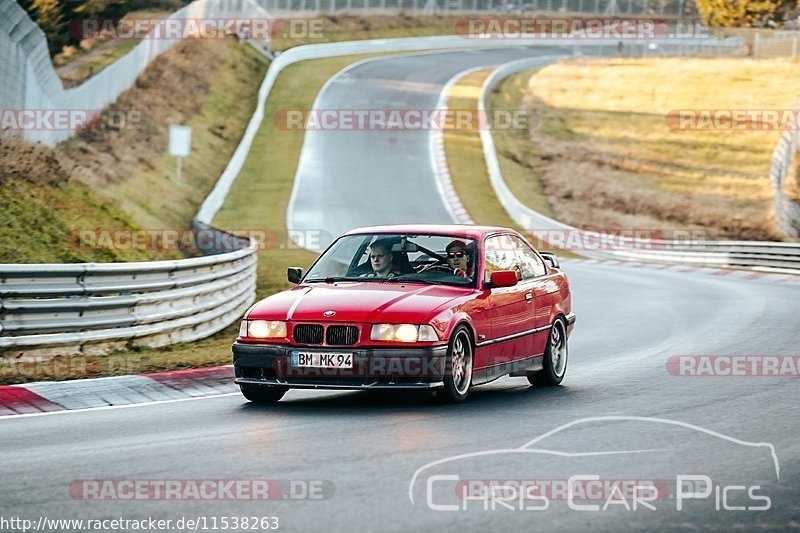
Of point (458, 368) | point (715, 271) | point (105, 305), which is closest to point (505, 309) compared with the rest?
point (458, 368)

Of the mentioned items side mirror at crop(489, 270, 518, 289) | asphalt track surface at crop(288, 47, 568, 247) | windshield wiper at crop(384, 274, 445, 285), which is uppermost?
side mirror at crop(489, 270, 518, 289)

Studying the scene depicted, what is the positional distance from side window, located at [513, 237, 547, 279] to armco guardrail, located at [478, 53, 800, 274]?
71.1ft

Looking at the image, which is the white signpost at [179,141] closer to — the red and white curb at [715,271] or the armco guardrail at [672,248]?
the armco guardrail at [672,248]

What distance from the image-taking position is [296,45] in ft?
228

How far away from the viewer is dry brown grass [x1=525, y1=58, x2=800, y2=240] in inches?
1781

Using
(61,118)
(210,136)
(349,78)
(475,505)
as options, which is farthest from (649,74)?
(475,505)

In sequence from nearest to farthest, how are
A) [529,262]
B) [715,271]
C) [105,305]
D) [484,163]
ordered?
[529,262]
[105,305]
[715,271]
[484,163]

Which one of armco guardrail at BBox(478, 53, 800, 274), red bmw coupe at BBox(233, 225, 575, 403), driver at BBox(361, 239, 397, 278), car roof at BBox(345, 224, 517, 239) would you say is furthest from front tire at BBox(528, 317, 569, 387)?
armco guardrail at BBox(478, 53, 800, 274)

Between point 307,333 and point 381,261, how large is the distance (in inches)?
54.4

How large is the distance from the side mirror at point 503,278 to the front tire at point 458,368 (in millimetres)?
629

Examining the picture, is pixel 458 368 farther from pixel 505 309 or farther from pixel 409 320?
pixel 505 309

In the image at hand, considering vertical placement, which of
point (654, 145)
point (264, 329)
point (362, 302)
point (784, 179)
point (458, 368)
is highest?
point (362, 302)

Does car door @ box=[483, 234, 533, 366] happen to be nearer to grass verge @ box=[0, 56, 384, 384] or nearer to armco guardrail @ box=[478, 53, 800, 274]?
grass verge @ box=[0, 56, 384, 384]

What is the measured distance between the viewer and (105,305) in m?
13.9
